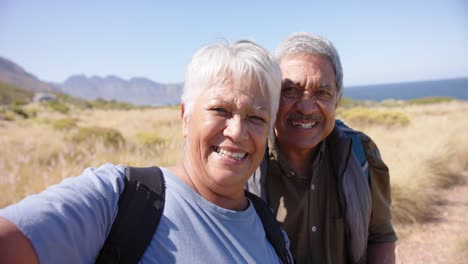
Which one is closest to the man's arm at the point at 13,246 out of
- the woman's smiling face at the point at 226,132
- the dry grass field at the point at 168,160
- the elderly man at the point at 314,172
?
the woman's smiling face at the point at 226,132

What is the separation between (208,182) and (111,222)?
0.50m

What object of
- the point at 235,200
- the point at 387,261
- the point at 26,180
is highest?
the point at 235,200

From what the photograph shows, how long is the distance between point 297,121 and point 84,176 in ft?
4.25

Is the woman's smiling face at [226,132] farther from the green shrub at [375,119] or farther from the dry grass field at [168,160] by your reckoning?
the green shrub at [375,119]

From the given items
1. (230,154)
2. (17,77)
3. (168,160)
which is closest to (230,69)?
(230,154)

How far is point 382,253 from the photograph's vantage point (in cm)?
226

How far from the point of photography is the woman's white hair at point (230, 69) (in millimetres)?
1479

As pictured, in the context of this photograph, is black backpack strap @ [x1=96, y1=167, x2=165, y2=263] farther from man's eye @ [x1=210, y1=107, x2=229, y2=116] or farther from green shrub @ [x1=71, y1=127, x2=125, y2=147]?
green shrub @ [x1=71, y1=127, x2=125, y2=147]

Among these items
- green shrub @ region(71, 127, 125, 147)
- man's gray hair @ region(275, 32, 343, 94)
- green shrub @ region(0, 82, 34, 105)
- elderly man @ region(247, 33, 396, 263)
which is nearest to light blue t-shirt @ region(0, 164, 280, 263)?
elderly man @ region(247, 33, 396, 263)

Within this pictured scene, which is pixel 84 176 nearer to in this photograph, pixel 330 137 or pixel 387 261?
pixel 330 137

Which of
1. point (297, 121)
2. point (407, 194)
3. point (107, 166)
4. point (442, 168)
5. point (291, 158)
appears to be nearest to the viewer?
point (107, 166)

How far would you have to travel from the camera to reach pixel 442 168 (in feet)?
25.3

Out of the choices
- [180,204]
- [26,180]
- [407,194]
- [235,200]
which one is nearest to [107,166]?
[180,204]

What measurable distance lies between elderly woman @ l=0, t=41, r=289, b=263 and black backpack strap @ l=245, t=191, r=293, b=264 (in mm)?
32
